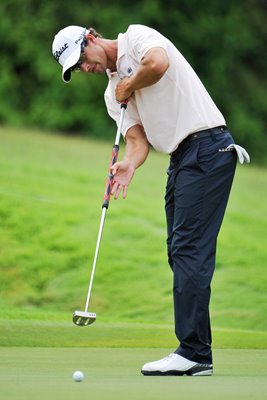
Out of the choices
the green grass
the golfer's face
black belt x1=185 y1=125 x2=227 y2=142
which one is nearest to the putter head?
black belt x1=185 y1=125 x2=227 y2=142

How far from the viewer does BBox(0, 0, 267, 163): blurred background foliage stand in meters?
25.0

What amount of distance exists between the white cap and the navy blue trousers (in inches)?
25.6

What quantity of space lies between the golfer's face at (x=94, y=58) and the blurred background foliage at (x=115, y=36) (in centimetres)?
1785

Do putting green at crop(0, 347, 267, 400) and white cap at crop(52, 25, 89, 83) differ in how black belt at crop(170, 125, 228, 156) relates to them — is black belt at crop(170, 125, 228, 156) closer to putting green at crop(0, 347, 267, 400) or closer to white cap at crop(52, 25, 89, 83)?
white cap at crop(52, 25, 89, 83)

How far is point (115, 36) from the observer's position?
85.2 feet

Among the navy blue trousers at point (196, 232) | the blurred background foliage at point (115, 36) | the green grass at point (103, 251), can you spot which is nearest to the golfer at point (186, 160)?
the navy blue trousers at point (196, 232)

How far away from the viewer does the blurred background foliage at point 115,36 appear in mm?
25047

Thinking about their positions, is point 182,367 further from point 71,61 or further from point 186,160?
point 71,61

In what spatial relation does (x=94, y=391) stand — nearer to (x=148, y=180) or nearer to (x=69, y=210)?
(x=69, y=210)

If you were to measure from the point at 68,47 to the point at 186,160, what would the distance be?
2.56 ft

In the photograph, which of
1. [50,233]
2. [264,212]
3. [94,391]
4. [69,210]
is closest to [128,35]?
[94,391]

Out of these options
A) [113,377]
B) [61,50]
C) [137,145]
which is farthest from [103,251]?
[113,377]

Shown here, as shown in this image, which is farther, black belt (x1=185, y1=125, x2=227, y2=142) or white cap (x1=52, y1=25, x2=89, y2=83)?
white cap (x1=52, y1=25, x2=89, y2=83)

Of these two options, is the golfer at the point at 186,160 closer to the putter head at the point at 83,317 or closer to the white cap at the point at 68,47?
the white cap at the point at 68,47
